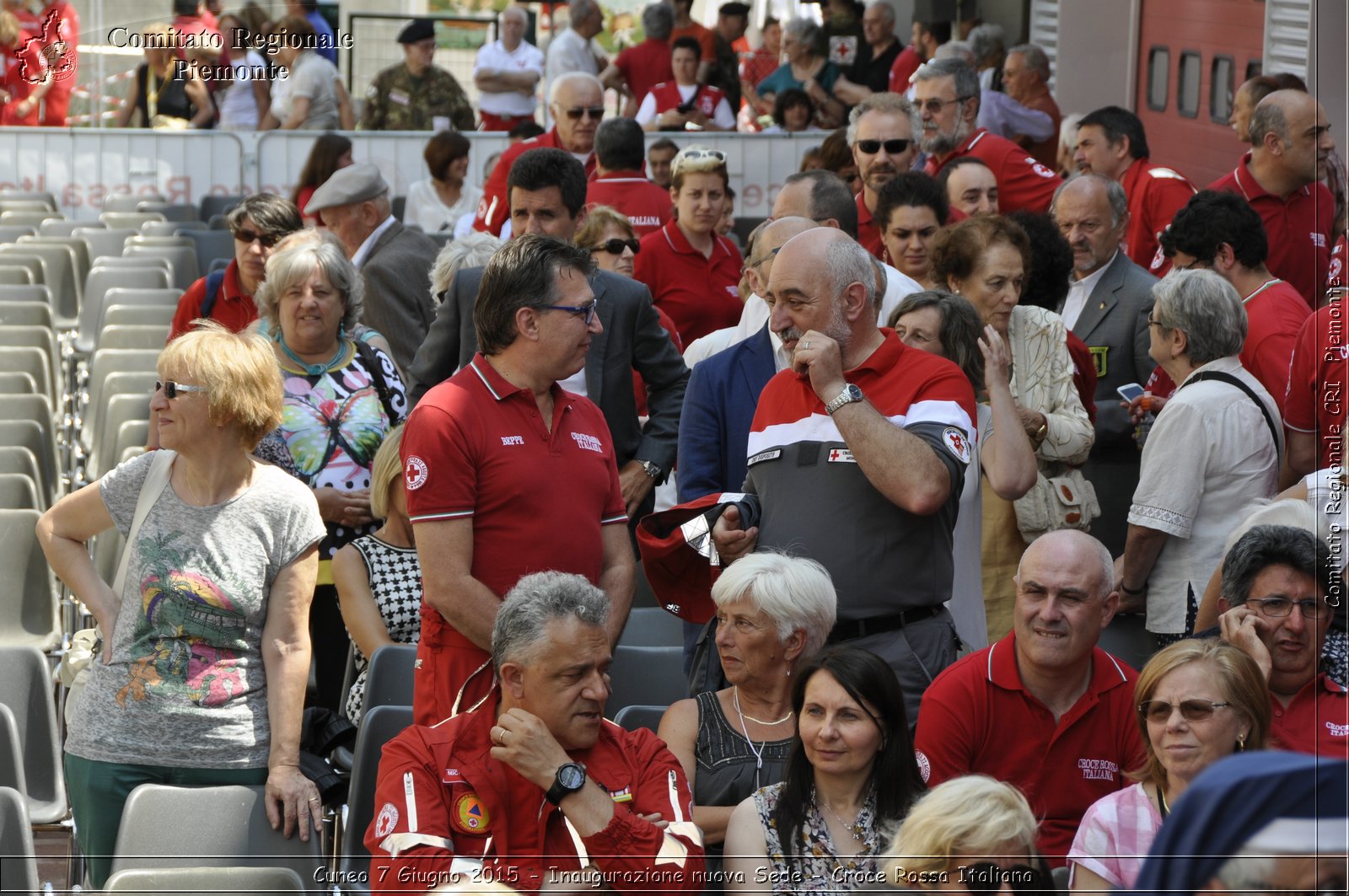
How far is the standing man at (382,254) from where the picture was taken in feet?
20.7

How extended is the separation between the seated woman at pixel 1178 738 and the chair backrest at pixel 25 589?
3.62m

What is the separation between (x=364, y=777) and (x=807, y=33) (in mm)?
10200

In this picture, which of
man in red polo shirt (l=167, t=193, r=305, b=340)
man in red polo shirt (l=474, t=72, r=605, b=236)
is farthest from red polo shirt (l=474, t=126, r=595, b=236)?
man in red polo shirt (l=167, t=193, r=305, b=340)

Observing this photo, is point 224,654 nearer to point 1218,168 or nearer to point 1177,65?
point 1218,168

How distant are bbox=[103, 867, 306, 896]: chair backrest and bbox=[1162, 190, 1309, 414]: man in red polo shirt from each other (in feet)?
10.9

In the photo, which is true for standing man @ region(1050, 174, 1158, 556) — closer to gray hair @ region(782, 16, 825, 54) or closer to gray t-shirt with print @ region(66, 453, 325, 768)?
gray t-shirt with print @ region(66, 453, 325, 768)

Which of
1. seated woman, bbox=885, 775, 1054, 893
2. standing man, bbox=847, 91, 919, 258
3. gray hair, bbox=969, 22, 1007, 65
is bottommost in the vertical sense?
seated woman, bbox=885, 775, 1054, 893

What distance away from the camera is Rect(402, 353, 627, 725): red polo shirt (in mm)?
3602

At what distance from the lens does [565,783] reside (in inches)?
120

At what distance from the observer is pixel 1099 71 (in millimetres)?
12289

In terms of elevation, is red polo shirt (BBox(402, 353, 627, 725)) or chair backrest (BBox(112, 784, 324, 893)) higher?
red polo shirt (BBox(402, 353, 627, 725))

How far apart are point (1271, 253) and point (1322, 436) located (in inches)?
80.5

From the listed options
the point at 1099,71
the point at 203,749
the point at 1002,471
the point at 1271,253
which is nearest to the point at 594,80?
the point at 1271,253

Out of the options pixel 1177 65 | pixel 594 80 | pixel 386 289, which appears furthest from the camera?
pixel 1177 65
